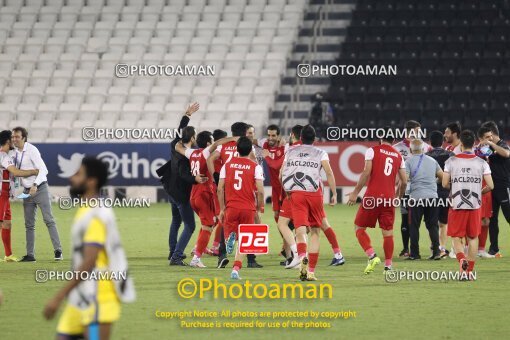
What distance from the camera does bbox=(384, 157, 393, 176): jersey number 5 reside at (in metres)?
14.7

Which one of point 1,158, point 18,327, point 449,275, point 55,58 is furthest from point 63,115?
point 18,327

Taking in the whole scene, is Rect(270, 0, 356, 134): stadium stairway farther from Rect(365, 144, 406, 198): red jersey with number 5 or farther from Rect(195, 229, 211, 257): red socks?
Rect(365, 144, 406, 198): red jersey with number 5

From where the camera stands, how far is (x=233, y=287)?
13.1 m

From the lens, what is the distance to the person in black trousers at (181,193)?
1600 cm

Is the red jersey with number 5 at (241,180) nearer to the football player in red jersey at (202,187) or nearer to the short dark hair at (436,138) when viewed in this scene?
the football player in red jersey at (202,187)

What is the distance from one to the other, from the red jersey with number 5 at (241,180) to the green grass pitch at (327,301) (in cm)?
99

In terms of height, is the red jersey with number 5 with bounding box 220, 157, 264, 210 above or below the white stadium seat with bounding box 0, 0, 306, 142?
below

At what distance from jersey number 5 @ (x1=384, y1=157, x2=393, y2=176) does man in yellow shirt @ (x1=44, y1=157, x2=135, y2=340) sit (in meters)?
8.22

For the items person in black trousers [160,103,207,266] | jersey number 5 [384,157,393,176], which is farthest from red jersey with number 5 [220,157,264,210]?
person in black trousers [160,103,207,266]

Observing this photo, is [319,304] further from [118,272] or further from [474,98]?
[474,98]

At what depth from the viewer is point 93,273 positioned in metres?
6.77

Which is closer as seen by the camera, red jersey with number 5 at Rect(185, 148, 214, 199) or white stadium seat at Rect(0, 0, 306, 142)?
red jersey with number 5 at Rect(185, 148, 214, 199)

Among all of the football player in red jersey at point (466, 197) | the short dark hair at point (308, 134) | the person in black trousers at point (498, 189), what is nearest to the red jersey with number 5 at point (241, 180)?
the short dark hair at point (308, 134)

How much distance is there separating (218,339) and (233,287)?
3.33m
